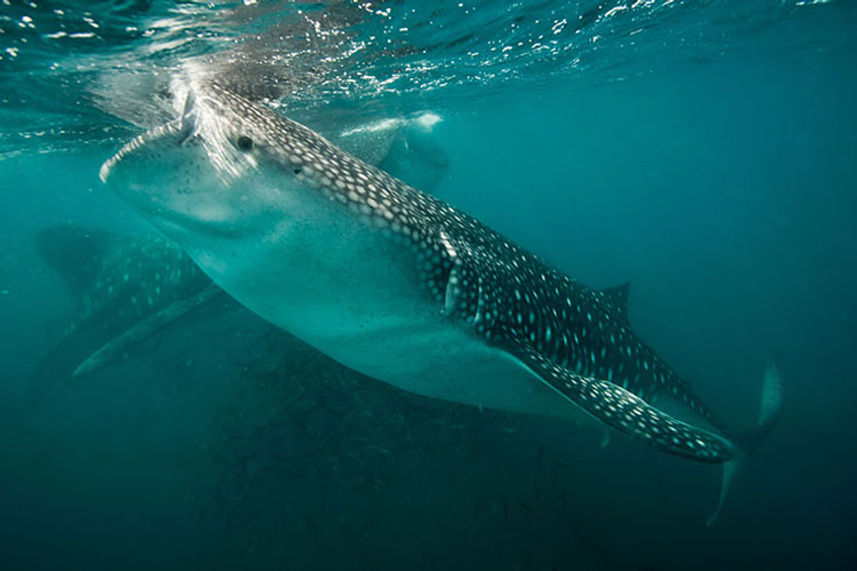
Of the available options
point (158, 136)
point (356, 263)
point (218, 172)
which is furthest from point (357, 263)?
point (158, 136)

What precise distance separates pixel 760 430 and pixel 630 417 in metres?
3.51

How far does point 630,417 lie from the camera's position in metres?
2.82

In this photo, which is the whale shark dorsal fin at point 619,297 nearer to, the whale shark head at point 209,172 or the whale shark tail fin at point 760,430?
the whale shark tail fin at point 760,430

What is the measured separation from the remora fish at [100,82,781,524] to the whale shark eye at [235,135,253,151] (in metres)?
0.02

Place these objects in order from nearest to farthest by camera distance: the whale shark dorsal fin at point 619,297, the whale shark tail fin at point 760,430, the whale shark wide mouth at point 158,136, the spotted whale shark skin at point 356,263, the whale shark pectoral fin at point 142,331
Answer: the whale shark wide mouth at point 158,136 → the spotted whale shark skin at point 356,263 → the whale shark tail fin at point 760,430 → the whale shark dorsal fin at point 619,297 → the whale shark pectoral fin at point 142,331

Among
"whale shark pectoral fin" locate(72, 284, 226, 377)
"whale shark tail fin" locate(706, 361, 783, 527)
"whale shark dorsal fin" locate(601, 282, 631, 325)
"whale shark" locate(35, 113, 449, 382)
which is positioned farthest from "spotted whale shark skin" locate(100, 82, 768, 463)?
"whale shark" locate(35, 113, 449, 382)

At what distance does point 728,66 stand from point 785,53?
2.73 metres

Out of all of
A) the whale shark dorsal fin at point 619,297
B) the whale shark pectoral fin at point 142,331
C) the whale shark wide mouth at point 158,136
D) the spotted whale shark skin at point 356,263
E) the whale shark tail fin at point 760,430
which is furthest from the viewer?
the whale shark pectoral fin at point 142,331

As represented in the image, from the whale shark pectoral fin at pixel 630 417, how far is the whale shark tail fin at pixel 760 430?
2.45m

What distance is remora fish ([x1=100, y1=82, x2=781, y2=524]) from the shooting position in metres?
2.31

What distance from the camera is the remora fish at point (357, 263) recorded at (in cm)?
231

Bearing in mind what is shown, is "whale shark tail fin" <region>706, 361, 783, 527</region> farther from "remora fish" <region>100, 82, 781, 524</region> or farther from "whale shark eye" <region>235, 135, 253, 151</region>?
"whale shark eye" <region>235, 135, 253, 151</region>

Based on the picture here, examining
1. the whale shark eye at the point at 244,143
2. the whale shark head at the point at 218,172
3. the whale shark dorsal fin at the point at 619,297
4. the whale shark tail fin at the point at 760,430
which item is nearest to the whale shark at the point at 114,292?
the whale shark head at the point at 218,172

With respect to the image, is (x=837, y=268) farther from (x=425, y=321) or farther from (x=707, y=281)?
(x=425, y=321)
